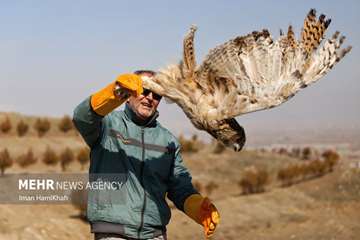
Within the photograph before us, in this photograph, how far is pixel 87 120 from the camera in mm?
3850

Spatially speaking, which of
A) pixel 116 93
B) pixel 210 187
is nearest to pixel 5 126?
pixel 210 187

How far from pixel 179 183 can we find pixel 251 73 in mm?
1233

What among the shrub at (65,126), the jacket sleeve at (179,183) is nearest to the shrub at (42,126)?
the shrub at (65,126)

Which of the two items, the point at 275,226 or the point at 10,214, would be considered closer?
the point at 10,214

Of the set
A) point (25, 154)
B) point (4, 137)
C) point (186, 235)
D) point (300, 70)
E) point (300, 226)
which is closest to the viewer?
point (300, 70)

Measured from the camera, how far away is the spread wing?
3561 millimetres

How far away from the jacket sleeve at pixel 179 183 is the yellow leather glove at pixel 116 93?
2.93 feet

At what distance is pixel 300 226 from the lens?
1372 centimetres

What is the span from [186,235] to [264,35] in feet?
30.4

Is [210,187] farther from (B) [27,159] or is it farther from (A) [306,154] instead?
(A) [306,154]

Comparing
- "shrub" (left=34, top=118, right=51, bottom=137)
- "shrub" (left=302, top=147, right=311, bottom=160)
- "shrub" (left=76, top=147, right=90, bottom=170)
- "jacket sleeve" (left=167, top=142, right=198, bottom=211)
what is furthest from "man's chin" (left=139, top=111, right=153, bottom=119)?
"shrub" (left=302, top=147, right=311, bottom=160)

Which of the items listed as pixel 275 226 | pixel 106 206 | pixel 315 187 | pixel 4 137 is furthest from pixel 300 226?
pixel 106 206

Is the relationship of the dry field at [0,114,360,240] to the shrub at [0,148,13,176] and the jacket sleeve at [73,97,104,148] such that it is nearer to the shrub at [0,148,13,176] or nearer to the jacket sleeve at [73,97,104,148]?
the shrub at [0,148,13,176]

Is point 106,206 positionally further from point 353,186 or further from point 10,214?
point 353,186
